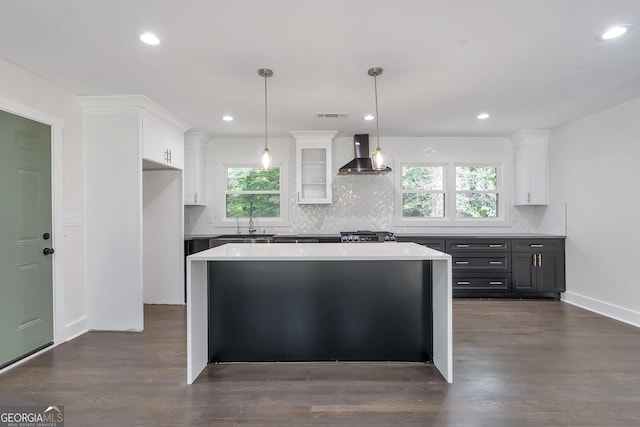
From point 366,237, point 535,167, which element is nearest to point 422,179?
point 366,237

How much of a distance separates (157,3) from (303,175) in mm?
3314

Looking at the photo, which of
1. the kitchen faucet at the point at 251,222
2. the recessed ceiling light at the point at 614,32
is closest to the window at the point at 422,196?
the kitchen faucet at the point at 251,222

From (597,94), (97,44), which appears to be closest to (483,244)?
(597,94)

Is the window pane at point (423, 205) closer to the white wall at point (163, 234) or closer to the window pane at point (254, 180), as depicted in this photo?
the window pane at point (254, 180)

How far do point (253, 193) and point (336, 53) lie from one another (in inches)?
125

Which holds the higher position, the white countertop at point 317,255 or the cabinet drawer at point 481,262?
the white countertop at point 317,255

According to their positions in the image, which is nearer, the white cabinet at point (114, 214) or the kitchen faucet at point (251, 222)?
the white cabinet at point (114, 214)

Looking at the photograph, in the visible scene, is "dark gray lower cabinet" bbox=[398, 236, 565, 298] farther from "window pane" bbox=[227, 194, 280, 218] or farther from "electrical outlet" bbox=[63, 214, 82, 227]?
"electrical outlet" bbox=[63, 214, 82, 227]

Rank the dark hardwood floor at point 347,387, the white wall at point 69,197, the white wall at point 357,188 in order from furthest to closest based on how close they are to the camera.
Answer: the white wall at point 357,188 < the white wall at point 69,197 < the dark hardwood floor at point 347,387

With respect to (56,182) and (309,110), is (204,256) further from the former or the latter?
(309,110)

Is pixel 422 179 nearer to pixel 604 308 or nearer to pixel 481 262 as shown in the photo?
pixel 481 262

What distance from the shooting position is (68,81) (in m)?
3.00

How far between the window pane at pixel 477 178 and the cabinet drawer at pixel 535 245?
1.02 meters

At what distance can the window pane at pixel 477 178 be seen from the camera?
534 centimetres
